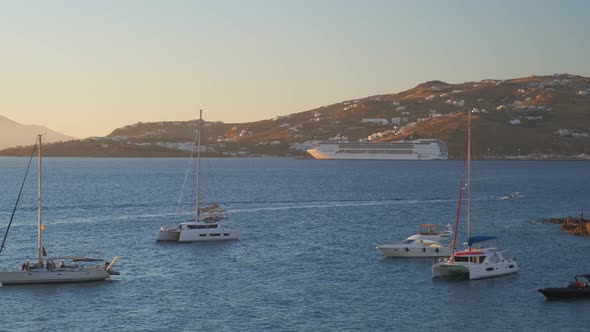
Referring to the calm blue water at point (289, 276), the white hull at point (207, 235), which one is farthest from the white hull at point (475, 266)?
the white hull at point (207, 235)

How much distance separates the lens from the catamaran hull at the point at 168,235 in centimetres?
6450

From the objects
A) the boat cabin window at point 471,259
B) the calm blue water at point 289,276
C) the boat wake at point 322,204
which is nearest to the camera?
the calm blue water at point 289,276

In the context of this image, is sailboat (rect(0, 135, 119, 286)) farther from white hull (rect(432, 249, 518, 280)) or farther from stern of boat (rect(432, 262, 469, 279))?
white hull (rect(432, 249, 518, 280))

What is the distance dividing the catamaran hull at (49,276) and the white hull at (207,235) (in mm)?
16973

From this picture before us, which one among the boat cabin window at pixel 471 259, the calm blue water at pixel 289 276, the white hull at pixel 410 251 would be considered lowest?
the calm blue water at pixel 289 276

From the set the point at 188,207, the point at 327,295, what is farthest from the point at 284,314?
the point at 188,207

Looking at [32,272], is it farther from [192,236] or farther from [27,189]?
[27,189]

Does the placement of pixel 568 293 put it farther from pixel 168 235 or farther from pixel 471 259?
pixel 168 235

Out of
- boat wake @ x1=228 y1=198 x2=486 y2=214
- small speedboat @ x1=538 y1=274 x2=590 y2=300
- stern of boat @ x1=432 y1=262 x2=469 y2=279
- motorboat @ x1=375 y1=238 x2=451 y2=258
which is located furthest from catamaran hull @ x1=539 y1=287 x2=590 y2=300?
boat wake @ x1=228 y1=198 x2=486 y2=214

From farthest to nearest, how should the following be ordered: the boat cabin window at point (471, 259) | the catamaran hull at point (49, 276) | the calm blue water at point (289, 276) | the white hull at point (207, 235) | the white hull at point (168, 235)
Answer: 1. the white hull at point (168, 235)
2. the white hull at point (207, 235)
3. the boat cabin window at point (471, 259)
4. the catamaran hull at point (49, 276)
5. the calm blue water at point (289, 276)

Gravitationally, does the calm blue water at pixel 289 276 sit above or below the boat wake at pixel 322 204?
below

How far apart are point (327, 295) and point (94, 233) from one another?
31671 mm

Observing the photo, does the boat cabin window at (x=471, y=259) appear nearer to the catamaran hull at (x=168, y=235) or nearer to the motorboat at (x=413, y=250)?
the motorboat at (x=413, y=250)

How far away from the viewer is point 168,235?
212 ft
